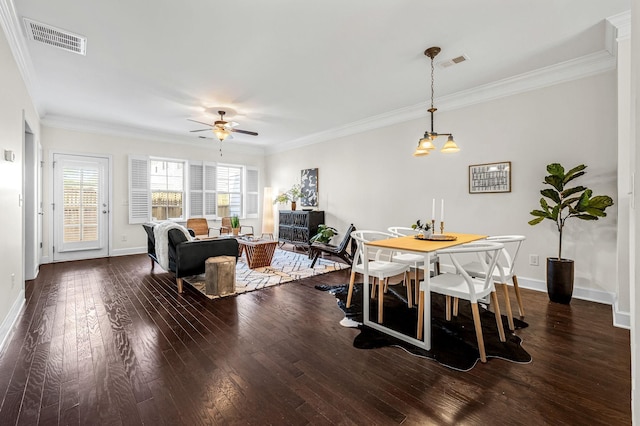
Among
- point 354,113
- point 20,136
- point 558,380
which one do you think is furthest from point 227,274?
point 354,113

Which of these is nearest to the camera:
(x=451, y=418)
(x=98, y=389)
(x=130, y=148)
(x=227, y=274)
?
(x=451, y=418)

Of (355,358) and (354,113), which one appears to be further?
(354,113)

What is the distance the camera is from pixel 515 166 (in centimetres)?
388

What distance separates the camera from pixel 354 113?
211 inches

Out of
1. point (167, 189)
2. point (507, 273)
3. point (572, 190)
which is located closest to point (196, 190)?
point (167, 189)

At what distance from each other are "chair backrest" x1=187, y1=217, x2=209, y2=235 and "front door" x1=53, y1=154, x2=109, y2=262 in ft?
5.21

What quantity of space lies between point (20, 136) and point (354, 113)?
456 cm

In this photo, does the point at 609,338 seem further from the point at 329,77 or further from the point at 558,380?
the point at 329,77

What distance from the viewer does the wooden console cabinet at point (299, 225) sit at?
21.3 ft

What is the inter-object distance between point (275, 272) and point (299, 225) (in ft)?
7.04

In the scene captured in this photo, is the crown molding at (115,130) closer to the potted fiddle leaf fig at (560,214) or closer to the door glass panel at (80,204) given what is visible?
the door glass panel at (80,204)

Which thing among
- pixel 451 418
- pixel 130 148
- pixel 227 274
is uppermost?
pixel 130 148

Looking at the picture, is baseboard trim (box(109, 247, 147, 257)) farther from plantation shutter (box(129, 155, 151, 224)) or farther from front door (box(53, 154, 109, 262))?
plantation shutter (box(129, 155, 151, 224))

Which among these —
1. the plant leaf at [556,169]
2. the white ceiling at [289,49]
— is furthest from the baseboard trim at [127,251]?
the plant leaf at [556,169]
